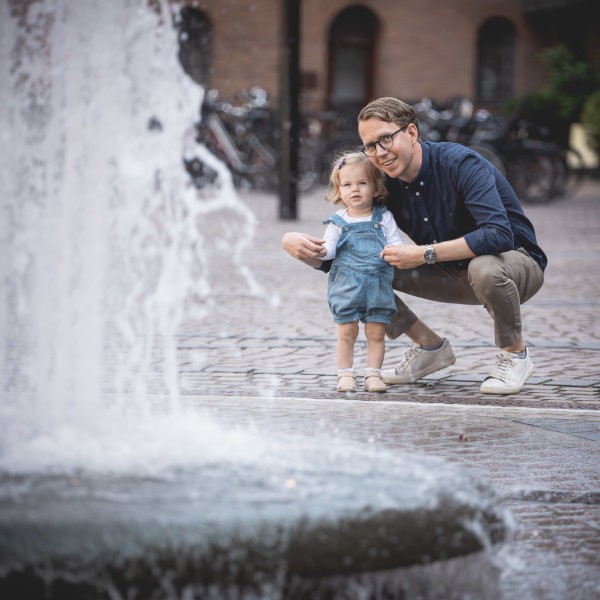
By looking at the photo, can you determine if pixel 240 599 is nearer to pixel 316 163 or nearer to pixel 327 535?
pixel 327 535

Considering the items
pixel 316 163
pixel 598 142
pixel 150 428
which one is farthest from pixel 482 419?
pixel 598 142

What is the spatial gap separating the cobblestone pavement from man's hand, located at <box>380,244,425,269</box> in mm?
593

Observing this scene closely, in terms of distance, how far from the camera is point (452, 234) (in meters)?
5.34

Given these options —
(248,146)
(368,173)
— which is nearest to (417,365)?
(368,173)

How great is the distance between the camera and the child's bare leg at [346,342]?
5355 mm

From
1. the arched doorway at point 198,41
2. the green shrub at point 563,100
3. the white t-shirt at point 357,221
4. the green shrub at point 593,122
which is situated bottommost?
the white t-shirt at point 357,221

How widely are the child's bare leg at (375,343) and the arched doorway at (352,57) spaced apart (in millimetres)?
24360

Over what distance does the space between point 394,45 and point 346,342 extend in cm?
2522

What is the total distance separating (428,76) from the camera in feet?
97.9

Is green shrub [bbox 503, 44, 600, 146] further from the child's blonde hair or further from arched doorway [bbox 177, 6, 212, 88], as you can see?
the child's blonde hair

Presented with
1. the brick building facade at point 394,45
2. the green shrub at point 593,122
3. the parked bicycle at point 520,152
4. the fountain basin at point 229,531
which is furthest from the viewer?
the brick building facade at point 394,45

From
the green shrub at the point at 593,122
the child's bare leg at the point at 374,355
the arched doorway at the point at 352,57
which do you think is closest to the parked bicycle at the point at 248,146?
the green shrub at the point at 593,122

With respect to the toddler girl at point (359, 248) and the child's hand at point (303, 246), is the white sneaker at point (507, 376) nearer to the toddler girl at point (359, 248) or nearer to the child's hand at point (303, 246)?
the toddler girl at point (359, 248)

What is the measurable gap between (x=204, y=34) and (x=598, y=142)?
37.2 ft
